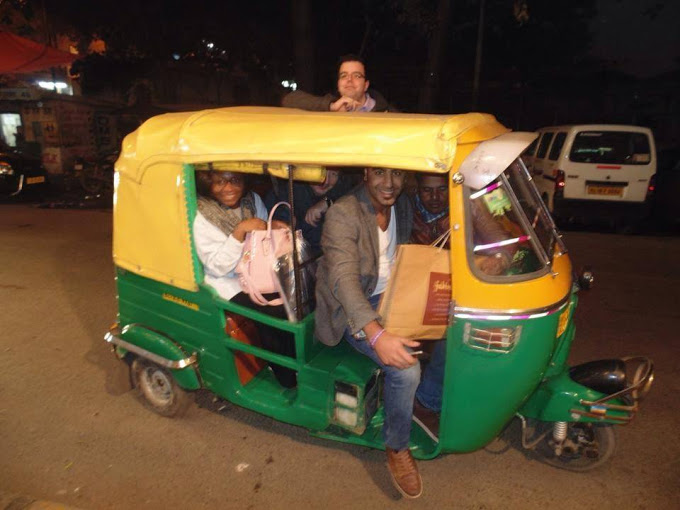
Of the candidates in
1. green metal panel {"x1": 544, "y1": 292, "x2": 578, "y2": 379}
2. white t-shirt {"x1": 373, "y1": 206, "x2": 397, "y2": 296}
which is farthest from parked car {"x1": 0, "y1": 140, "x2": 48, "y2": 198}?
green metal panel {"x1": 544, "y1": 292, "x2": 578, "y2": 379}

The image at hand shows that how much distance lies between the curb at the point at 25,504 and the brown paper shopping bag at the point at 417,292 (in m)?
1.95

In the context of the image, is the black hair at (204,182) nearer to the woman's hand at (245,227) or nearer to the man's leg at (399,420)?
the woman's hand at (245,227)

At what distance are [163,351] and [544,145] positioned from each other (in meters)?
8.45

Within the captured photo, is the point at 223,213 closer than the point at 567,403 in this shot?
No

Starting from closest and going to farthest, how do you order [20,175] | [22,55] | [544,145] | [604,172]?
[604,172] → [544,145] → [22,55] → [20,175]

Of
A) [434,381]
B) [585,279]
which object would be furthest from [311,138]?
[585,279]

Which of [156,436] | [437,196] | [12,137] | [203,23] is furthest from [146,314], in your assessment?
[12,137]

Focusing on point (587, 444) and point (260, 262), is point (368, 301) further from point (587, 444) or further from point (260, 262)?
point (587, 444)

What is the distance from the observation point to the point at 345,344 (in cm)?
308

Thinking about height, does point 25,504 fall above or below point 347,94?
below

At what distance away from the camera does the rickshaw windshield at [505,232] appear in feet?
7.66

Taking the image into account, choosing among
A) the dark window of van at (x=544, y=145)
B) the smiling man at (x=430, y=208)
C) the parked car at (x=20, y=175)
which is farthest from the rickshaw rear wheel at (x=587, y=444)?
the parked car at (x=20, y=175)

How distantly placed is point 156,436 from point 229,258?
1.36 metres

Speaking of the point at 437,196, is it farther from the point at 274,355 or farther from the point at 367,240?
the point at 274,355
